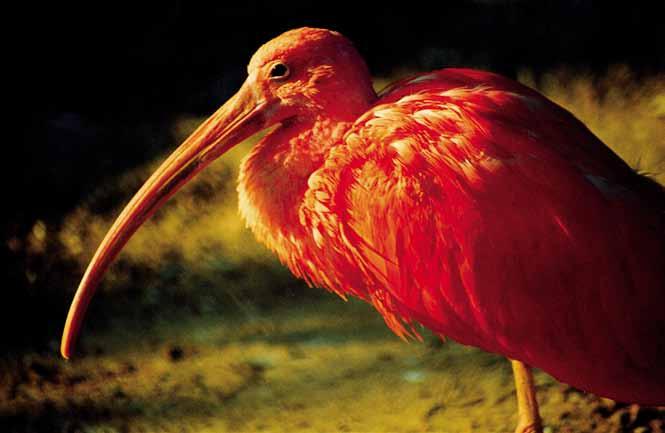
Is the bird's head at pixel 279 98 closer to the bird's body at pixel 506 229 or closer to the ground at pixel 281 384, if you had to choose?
the bird's body at pixel 506 229

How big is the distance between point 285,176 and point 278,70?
0.27m

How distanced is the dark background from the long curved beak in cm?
122

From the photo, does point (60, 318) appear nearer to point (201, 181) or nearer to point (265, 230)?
point (201, 181)

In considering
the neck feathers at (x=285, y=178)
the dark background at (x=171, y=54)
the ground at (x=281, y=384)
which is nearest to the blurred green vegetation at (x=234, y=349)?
the ground at (x=281, y=384)

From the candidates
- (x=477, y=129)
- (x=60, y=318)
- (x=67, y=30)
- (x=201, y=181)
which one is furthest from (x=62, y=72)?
(x=477, y=129)

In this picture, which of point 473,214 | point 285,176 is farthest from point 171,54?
point 473,214

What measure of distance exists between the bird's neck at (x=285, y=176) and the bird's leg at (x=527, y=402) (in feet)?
2.21

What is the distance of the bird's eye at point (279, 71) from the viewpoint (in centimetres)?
247

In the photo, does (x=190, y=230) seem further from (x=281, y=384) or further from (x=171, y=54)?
(x=171, y=54)

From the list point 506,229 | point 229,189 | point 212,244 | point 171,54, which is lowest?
point 506,229

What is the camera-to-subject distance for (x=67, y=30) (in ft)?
14.3

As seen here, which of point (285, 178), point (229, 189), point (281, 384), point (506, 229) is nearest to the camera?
point (506, 229)

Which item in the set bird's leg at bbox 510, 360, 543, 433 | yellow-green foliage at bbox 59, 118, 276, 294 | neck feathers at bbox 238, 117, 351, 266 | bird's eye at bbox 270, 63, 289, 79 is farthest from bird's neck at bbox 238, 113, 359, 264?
yellow-green foliage at bbox 59, 118, 276, 294

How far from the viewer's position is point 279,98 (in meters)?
2.49
